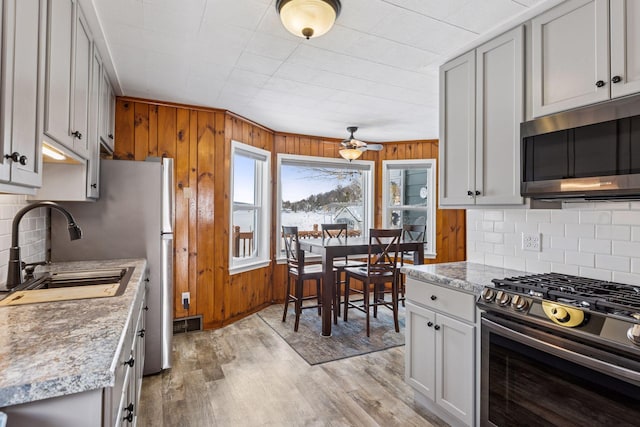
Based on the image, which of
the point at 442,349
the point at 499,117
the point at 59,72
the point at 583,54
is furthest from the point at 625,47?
the point at 59,72

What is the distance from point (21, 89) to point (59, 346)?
824 millimetres

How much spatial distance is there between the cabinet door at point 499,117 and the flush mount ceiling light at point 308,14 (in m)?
1.02

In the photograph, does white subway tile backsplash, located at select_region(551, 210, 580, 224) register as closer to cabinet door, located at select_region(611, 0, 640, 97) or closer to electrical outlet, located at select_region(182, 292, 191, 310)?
cabinet door, located at select_region(611, 0, 640, 97)

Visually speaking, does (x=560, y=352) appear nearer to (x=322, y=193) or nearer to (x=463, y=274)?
(x=463, y=274)

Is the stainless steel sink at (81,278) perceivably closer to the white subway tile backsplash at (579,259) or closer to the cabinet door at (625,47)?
the white subway tile backsplash at (579,259)

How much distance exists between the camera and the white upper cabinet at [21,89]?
3.37ft

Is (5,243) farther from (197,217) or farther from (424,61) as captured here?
(424,61)

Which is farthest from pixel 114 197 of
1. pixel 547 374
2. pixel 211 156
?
pixel 547 374

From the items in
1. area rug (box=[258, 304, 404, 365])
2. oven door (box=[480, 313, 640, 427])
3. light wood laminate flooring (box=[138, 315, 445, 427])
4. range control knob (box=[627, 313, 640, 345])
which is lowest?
light wood laminate flooring (box=[138, 315, 445, 427])

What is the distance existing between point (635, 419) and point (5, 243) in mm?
2764

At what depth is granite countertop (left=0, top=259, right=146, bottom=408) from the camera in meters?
0.80

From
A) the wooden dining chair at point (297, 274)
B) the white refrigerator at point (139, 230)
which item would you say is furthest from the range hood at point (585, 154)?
the white refrigerator at point (139, 230)

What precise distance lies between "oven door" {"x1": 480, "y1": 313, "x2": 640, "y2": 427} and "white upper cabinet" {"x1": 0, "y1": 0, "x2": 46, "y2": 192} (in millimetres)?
2008

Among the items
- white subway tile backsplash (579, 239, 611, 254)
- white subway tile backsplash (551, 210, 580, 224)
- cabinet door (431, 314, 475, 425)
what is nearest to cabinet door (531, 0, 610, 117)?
white subway tile backsplash (551, 210, 580, 224)
